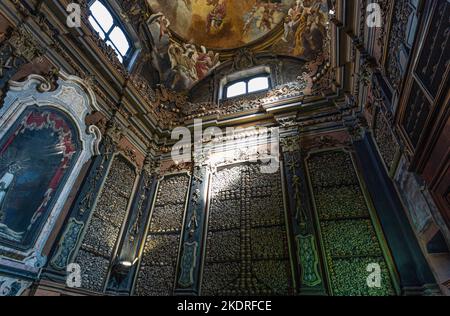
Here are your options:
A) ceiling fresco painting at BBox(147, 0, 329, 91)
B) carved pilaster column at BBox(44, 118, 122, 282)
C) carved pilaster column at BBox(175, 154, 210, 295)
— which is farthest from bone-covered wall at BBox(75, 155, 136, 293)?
ceiling fresco painting at BBox(147, 0, 329, 91)

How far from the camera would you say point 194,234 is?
212 inches

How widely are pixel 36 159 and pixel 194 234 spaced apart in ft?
11.0

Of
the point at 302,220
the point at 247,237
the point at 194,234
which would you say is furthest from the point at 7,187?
the point at 302,220

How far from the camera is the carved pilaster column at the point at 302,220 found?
4141 mm

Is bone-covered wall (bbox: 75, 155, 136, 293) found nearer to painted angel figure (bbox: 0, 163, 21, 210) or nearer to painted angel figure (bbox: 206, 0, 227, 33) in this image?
painted angel figure (bbox: 0, 163, 21, 210)

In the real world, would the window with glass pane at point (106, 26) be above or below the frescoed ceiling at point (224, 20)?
below

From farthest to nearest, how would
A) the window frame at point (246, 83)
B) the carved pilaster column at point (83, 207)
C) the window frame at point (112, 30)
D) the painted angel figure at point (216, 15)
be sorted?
the painted angel figure at point (216, 15) → the window frame at point (246, 83) → the window frame at point (112, 30) → the carved pilaster column at point (83, 207)

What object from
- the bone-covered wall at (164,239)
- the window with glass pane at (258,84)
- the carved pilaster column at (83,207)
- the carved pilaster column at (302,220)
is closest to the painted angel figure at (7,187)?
the carved pilaster column at (83,207)

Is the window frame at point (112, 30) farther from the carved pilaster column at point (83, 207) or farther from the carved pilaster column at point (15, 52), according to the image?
the carved pilaster column at point (83, 207)

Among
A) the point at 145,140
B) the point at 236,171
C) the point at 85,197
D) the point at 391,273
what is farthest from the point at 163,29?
the point at 391,273

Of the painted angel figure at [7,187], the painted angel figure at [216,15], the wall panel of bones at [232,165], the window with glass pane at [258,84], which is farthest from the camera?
the painted angel figure at [216,15]

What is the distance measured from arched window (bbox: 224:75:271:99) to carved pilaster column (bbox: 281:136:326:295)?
2628mm

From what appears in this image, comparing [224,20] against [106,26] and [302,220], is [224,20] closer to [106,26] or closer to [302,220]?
[106,26]

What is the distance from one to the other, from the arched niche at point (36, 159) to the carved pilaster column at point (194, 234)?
2.50m
